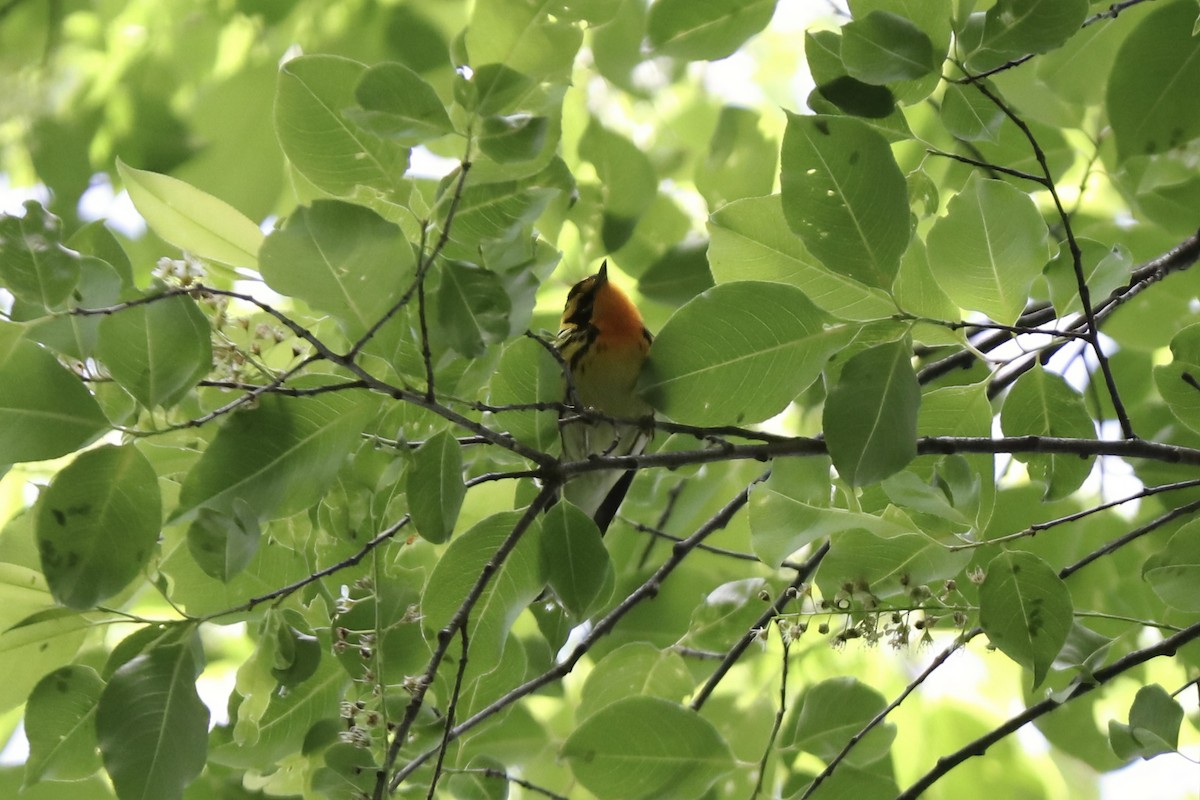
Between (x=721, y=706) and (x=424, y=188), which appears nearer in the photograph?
(x=424, y=188)

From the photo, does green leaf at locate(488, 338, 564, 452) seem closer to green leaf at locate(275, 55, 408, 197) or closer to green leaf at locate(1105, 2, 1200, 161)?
green leaf at locate(275, 55, 408, 197)

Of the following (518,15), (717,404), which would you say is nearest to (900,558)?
(717,404)

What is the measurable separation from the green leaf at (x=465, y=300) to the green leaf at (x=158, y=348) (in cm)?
28

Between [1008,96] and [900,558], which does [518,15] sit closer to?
[900,558]

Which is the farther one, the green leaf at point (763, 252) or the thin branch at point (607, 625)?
the thin branch at point (607, 625)

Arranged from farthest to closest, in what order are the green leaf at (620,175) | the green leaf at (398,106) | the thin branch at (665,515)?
1. the thin branch at (665,515)
2. the green leaf at (620,175)
3. the green leaf at (398,106)

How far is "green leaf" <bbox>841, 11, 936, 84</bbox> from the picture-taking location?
4.21 feet

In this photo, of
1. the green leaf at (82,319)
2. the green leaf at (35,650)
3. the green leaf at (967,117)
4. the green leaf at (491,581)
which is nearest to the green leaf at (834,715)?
the green leaf at (491,581)

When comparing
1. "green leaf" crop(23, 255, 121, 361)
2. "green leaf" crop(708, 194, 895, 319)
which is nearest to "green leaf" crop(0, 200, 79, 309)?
"green leaf" crop(23, 255, 121, 361)

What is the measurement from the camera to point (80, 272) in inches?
47.1

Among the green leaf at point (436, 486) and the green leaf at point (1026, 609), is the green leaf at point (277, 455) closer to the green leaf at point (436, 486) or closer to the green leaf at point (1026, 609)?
the green leaf at point (436, 486)

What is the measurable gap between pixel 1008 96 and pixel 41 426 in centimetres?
161

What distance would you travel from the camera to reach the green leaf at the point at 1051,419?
1.45 meters

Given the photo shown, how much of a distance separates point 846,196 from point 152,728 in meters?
1.00
